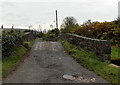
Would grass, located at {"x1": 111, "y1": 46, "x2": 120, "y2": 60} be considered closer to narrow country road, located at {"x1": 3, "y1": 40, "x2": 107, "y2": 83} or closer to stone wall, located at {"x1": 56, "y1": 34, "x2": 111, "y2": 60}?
stone wall, located at {"x1": 56, "y1": 34, "x2": 111, "y2": 60}

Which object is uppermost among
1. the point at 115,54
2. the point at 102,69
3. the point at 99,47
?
the point at 99,47

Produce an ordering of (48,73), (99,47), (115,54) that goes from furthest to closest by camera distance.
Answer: (115,54)
(99,47)
(48,73)

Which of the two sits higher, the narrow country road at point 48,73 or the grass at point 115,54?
the grass at point 115,54

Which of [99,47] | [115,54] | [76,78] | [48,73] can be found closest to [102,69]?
[76,78]

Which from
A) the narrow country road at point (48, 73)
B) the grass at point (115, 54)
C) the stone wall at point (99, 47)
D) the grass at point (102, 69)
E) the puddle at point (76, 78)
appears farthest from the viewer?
the grass at point (115, 54)

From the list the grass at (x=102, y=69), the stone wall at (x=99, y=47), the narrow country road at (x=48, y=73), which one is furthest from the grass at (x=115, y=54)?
the narrow country road at (x=48, y=73)

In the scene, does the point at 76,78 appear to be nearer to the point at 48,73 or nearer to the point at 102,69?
the point at 48,73

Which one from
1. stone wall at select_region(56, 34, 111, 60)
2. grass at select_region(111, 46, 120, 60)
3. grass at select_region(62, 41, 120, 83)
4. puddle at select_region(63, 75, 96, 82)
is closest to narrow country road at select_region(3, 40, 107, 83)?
puddle at select_region(63, 75, 96, 82)

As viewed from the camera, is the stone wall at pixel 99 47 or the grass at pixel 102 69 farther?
the stone wall at pixel 99 47

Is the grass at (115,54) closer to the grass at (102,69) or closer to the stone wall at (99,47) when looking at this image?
the stone wall at (99,47)

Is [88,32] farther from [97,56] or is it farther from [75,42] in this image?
[97,56]

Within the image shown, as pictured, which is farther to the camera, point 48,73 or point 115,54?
point 115,54

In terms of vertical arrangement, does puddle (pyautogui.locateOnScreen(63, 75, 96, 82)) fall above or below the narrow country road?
below

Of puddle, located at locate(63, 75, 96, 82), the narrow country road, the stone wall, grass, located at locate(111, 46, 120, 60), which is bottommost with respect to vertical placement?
puddle, located at locate(63, 75, 96, 82)
